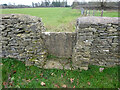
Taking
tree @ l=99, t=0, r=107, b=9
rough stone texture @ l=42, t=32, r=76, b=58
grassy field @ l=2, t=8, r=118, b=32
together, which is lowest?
rough stone texture @ l=42, t=32, r=76, b=58

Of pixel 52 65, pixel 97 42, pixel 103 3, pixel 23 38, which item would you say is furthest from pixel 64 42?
pixel 103 3

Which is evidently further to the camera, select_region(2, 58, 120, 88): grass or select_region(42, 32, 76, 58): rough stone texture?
select_region(42, 32, 76, 58): rough stone texture

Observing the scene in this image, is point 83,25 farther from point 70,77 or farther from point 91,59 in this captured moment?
point 70,77

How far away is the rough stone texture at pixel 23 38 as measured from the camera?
13.2 ft

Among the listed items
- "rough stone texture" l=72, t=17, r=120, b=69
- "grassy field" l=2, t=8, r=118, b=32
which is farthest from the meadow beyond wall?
"grassy field" l=2, t=8, r=118, b=32

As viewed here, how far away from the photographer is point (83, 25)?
12.0 ft

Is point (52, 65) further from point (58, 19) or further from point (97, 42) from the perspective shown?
point (58, 19)

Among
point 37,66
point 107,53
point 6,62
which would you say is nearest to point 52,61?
point 37,66

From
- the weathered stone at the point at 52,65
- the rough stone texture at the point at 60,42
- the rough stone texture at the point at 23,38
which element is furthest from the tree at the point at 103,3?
the weathered stone at the point at 52,65

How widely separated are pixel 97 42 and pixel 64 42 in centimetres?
156

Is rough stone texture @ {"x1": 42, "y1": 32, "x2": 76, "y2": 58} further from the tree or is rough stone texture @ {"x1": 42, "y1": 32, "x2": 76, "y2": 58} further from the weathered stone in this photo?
the tree

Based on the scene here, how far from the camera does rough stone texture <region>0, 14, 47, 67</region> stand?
13.2 ft

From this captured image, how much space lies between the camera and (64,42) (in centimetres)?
461

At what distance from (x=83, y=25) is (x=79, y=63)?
1.71 meters
